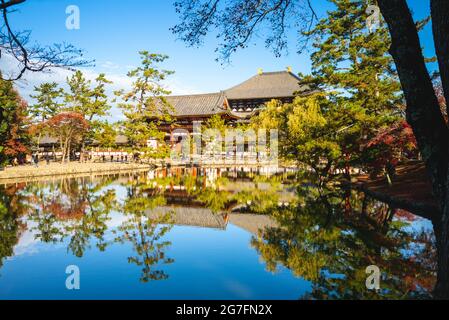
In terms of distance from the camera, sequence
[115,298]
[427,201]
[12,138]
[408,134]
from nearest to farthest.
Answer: [115,298] → [427,201] → [408,134] → [12,138]

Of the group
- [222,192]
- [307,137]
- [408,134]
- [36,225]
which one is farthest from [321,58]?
[36,225]

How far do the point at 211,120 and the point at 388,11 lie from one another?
2854cm

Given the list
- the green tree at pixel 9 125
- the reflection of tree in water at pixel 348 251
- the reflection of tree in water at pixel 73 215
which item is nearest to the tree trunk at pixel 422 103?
the reflection of tree in water at pixel 348 251

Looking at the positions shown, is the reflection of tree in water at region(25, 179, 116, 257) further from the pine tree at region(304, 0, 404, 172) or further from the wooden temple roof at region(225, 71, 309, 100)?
the wooden temple roof at region(225, 71, 309, 100)

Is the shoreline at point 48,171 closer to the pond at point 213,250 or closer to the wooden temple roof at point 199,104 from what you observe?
the pond at point 213,250

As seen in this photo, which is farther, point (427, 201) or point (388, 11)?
point (427, 201)

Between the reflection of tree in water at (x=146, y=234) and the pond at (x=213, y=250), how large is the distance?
2 centimetres

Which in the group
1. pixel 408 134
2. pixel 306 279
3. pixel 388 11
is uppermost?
pixel 388 11

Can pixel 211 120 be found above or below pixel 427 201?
above

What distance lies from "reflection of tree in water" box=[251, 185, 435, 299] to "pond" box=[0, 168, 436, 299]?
18 millimetres

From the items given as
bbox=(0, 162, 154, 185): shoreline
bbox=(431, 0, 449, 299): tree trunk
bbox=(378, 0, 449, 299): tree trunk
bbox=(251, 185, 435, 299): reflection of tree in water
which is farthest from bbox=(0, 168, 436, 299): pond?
bbox=(0, 162, 154, 185): shoreline

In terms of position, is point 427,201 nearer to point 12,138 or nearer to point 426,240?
point 426,240

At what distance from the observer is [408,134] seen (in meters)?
10.5

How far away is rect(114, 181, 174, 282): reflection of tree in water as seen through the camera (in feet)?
16.2
